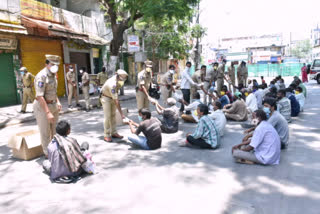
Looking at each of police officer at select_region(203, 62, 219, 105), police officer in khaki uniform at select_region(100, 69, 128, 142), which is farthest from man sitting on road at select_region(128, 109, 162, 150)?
police officer at select_region(203, 62, 219, 105)

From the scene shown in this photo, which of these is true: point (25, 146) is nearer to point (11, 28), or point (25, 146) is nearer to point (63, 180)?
point (63, 180)

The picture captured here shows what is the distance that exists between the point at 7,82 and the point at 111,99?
832 centimetres

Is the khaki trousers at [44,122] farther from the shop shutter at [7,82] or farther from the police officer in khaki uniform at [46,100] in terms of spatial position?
the shop shutter at [7,82]

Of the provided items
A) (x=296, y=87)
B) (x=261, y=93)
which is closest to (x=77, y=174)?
(x=261, y=93)

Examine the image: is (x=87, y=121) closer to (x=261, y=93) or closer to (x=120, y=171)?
(x=120, y=171)

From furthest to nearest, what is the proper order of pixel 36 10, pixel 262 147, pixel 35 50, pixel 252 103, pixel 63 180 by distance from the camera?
pixel 35 50 < pixel 36 10 < pixel 252 103 < pixel 262 147 < pixel 63 180

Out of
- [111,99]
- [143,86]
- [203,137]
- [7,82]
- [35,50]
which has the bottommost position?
[203,137]

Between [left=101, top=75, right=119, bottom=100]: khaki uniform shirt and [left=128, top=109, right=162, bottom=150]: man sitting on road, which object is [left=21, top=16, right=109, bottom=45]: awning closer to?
[left=101, top=75, right=119, bottom=100]: khaki uniform shirt

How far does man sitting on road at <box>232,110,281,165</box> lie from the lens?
158 inches

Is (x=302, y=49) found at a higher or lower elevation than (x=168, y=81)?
higher

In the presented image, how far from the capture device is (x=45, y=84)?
14.7 feet

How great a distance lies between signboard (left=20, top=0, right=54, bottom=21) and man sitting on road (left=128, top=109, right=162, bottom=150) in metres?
9.39

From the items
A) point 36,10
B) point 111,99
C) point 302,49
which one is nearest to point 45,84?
point 111,99

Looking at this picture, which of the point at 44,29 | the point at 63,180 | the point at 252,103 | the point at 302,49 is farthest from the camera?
the point at 302,49
